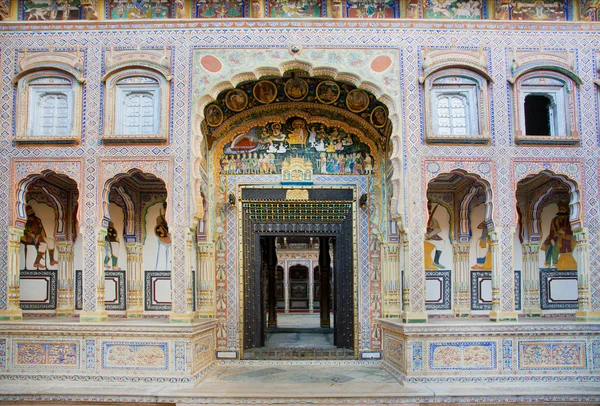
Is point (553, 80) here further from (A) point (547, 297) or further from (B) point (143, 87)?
(B) point (143, 87)

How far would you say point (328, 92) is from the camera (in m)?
12.5

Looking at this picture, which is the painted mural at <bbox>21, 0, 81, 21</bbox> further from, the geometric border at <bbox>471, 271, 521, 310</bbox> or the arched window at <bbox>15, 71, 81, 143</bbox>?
the geometric border at <bbox>471, 271, 521, 310</bbox>

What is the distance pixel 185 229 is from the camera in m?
10.6

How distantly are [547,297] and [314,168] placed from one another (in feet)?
17.9

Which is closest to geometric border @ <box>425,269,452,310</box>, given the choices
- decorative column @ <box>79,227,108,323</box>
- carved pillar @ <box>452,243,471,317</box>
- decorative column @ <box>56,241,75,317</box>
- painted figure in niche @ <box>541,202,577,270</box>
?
carved pillar @ <box>452,243,471,317</box>

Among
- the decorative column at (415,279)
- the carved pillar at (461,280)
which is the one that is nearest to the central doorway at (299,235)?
the carved pillar at (461,280)

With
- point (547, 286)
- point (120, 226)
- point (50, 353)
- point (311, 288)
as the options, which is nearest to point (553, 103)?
point (547, 286)

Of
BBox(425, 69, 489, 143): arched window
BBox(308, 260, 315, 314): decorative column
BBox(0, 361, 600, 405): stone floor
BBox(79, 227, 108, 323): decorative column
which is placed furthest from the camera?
BBox(308, 260, 315, 314): decorative column

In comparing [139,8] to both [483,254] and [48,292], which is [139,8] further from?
[483,254]

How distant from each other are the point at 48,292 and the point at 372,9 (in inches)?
334

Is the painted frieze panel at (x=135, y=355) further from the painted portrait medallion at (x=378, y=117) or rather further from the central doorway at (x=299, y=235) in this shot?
the painted portrait medallion at (x=378, y=117)

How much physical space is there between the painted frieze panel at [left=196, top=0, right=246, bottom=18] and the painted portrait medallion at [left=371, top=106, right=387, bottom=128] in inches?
128

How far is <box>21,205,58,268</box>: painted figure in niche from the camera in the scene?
12664 mm

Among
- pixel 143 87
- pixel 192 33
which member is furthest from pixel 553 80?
pixel 143 87
